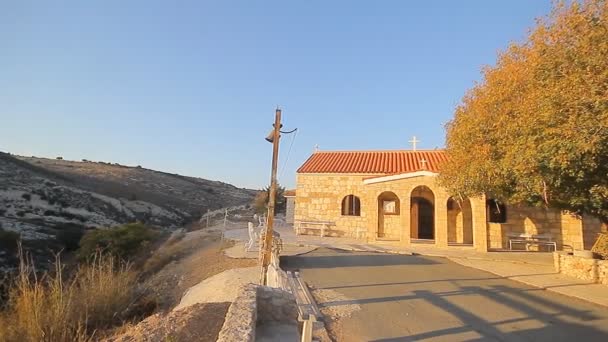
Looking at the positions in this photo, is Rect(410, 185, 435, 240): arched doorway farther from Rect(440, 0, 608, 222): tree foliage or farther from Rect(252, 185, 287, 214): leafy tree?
Rect(252, 185, 287, 214): leafy tree

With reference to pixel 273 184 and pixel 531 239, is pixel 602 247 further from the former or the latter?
pixel 273 184

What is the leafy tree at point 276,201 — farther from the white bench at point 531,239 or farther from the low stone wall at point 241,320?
the low stone wall at point 241,320

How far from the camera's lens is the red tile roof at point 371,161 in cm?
1938

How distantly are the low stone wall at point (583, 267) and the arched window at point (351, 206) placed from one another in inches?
397

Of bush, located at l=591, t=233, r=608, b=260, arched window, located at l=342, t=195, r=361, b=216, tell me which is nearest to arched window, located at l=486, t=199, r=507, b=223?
arched window, located at l=342, t=195, r=361, b=216

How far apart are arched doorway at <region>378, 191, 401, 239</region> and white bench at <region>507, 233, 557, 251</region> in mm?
5105

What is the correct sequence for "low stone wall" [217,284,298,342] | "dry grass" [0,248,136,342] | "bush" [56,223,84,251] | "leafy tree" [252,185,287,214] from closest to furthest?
"low stone wall" [217,284,298,342] < "dry grass" [0,248,136,342] < "bush" [56,223,84,251] < "leafy tree" [252,185,287,214]

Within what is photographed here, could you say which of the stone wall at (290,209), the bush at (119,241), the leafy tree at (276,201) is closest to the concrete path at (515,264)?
the bush at (119,241)

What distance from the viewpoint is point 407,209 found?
49.5 feet

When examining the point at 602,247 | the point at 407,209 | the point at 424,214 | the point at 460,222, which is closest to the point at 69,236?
the point at 407,209

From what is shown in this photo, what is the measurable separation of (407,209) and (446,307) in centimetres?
889

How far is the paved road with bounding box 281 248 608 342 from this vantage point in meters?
5.12

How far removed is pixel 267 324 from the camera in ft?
15.0

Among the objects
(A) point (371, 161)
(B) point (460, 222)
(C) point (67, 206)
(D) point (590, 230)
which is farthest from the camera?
(C) point (67, 206)
